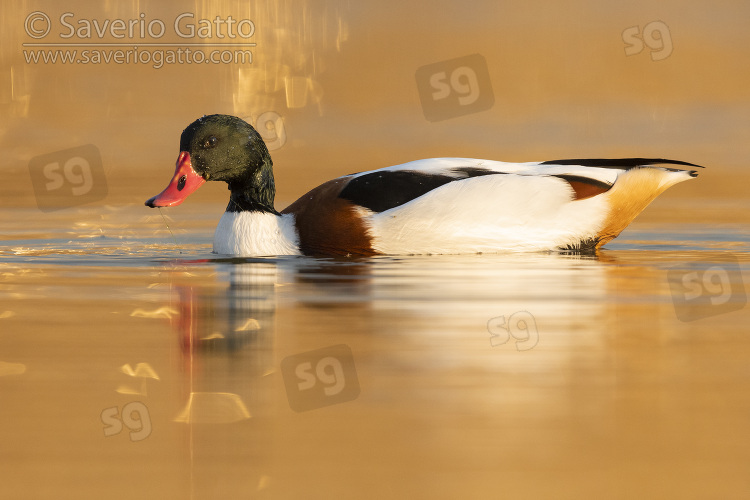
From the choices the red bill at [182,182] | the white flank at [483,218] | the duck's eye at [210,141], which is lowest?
the white flank at [483,218]

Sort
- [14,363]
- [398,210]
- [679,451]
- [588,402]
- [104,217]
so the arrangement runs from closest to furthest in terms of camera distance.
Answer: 1. [679,451]
2. [588,402]
3. [14,363]
4. [398,210]
5. [104,217]

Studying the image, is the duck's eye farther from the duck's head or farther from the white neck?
the white neck

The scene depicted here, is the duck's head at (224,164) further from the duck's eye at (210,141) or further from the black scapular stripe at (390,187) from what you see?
the black scapular stripe at (390,187)

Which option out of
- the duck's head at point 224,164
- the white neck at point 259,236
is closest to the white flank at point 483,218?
the white neck at point 259,236

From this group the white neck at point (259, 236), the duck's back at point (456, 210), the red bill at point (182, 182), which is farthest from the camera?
the red bill at point (182, 182)

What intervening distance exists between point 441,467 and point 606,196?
590 centimetres

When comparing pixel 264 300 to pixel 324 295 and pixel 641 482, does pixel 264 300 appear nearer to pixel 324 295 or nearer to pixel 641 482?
pixel 324 295

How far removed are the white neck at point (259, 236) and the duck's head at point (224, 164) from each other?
0.69ft

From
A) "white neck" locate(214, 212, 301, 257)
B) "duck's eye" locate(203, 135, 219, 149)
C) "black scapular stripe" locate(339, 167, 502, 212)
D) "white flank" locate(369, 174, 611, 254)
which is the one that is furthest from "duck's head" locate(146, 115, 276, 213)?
"white flank" locate(369, 174, 611, 254)

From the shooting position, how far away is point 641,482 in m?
3.14

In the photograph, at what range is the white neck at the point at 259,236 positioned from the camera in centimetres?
876

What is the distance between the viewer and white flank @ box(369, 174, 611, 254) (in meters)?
8.59

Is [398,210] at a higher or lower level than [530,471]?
higher

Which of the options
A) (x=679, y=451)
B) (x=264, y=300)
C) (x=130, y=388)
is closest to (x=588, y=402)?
(x=679, y=451)
